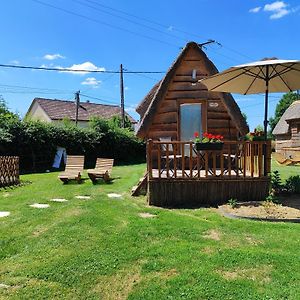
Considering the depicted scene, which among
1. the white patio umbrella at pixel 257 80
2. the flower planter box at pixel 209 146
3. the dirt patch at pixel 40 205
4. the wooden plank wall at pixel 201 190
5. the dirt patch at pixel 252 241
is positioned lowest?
the dirt patch at pixel 252 241

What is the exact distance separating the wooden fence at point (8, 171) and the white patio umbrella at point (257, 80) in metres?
7.94

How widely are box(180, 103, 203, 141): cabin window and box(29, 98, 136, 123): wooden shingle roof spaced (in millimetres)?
31298

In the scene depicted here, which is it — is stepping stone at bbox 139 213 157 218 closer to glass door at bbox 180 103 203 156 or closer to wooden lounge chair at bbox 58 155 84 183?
glass door at bbox 180 103 203 156

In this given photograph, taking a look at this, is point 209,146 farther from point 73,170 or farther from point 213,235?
point 73,170

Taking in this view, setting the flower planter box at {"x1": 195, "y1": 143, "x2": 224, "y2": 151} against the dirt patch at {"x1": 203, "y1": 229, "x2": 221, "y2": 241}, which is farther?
the flower planter box at {"x1": 195, "y1": 143, "x2": 224, "y2": 151}

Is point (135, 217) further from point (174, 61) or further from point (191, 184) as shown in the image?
point (174, 61)

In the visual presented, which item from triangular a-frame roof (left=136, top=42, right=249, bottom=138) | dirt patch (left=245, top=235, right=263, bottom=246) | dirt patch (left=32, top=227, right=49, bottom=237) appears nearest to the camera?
dirt patch (left=245, top=235, right=263, bottom=246)

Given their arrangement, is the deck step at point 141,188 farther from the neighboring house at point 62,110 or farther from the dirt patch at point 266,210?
the neighboring house at point 62,110

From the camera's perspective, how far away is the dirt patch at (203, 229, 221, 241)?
5.51m

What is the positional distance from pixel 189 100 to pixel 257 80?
2513mm

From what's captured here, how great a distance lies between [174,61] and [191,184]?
4493mm

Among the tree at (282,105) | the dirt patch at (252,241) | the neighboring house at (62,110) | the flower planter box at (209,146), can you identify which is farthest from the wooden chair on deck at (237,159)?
the tree at (282,105)

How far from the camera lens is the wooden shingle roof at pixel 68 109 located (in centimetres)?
4325

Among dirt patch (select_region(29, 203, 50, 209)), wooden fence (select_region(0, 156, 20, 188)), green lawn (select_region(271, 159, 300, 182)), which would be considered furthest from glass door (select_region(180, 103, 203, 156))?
wooden fence (select_region(0, 156, 20, 188))
